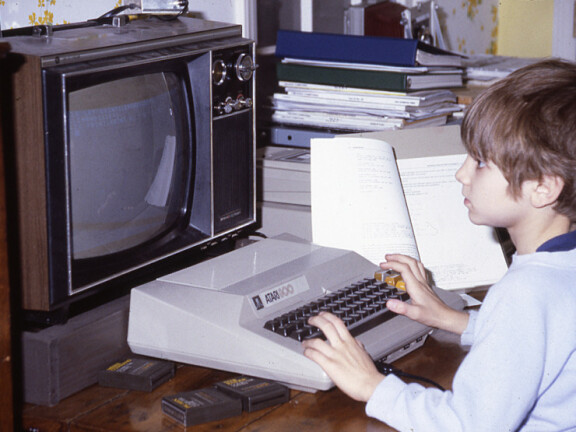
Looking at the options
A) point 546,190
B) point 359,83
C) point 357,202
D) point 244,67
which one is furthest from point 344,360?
point 359,83

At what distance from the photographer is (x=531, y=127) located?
1.04 metres

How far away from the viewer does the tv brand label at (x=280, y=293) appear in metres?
1.16

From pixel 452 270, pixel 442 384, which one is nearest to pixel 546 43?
pixel 452 270

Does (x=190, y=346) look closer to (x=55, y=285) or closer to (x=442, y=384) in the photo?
(x=55, y=285)

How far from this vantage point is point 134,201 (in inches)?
49.7

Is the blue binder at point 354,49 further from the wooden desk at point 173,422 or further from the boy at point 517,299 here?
the wooden desk at point 173,422

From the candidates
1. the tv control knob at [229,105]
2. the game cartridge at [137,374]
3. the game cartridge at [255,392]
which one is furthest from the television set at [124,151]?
the game cartridge at [255,392]

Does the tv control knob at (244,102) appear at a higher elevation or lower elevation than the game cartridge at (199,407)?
higher

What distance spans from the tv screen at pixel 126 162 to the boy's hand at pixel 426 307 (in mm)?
387

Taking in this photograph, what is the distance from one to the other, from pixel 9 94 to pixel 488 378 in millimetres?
682

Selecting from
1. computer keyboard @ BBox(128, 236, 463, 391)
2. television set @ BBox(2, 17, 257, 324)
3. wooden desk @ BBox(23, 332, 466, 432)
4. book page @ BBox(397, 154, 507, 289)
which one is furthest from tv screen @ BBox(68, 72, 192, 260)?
book page @ BBox(397, 154, 507, 289)

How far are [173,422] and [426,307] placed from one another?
0.46 m

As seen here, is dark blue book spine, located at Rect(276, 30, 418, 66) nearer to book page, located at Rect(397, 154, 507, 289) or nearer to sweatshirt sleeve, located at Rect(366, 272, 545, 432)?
book page, located at Rect(397, 154, 507, 289)

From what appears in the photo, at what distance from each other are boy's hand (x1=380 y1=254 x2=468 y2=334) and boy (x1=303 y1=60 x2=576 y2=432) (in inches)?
7.8
